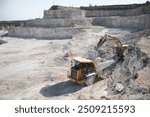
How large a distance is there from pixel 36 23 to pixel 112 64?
25.4 meters

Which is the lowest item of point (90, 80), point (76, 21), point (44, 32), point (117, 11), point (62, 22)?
point (90, 80)

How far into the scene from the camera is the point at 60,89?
14.1 m

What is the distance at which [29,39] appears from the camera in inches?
1398

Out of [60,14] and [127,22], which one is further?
[60,14]

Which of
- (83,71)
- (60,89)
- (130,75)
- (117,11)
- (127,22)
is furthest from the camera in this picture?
(117,11)

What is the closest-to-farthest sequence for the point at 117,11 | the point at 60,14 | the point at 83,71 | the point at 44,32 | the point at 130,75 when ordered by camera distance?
1. the point at 130,75
2. the point at 83,71
3. the point at 44,32
4. the point at 60,14
5. the point at 117,11

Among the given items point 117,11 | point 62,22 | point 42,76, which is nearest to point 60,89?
point 42,76

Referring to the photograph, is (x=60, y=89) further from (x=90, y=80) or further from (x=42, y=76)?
(x=42, y=76)

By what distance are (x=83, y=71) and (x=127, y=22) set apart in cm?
2070

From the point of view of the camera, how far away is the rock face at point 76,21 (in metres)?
33.3

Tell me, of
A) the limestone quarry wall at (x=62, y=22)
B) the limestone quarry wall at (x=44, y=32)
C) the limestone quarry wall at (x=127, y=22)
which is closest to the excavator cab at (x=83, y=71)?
the limestone quarry wall at (x=127, y=22)

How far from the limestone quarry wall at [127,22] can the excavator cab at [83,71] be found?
1721cm

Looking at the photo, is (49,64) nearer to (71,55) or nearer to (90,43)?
(71,55)

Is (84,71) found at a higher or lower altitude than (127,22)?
lower
